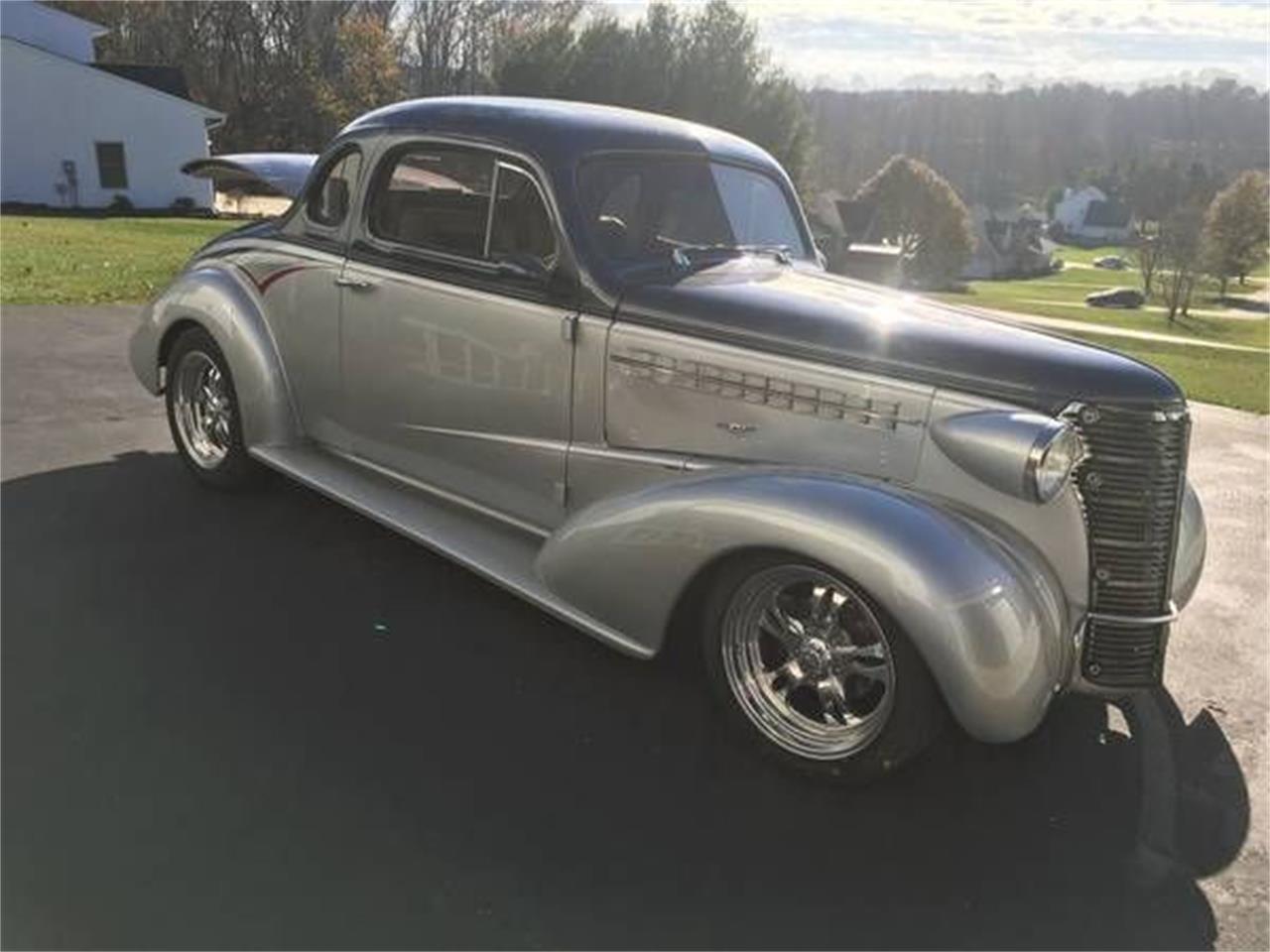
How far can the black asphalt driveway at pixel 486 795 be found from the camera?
8.80 ft

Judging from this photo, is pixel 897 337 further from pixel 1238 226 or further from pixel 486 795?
pixel 1238 226

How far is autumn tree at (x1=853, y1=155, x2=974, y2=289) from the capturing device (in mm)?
64500

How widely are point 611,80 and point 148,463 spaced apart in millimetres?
43298

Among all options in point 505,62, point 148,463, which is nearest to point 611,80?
point 505,62

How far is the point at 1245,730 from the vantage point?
3.86 meters

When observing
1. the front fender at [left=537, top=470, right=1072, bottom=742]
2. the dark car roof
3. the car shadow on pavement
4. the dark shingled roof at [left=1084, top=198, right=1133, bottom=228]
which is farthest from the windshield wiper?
the dark shingled roof at [left=1084, top=198, right=1133, bottom=228]

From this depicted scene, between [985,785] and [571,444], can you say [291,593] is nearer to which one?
[571,444]

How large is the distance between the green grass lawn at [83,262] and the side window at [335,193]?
269 inches

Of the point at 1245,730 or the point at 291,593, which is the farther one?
the point at 291,593

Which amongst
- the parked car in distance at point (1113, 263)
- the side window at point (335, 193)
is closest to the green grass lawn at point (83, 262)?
the side window at point (335, 193)

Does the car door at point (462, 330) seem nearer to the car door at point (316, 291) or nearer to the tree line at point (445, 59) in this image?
the car door at point (316, 291)

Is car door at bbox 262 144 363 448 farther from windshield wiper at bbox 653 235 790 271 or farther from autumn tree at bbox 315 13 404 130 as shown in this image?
autumn tree at bbox 315 13 404 130

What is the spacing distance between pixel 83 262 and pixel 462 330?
12.5 metres

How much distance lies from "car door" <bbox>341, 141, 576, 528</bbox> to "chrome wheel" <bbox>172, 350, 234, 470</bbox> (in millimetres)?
996
